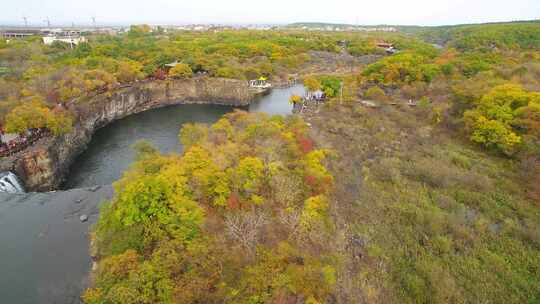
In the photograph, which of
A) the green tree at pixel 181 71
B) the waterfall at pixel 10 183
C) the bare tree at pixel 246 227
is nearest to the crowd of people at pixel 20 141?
the waterfall at pixel 10 183

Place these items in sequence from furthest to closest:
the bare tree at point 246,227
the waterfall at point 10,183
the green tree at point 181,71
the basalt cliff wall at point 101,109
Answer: the green tree at point 181,71 < the basalt cliff wall at point 101,109 < the waterfall at point 10,183 < the bare tree at point 246,227

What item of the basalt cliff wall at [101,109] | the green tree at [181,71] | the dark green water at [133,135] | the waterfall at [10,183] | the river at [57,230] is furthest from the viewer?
the green tree at [181,71]

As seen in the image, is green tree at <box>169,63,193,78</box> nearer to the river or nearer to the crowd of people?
the river

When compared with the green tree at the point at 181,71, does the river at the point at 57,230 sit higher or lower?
lower

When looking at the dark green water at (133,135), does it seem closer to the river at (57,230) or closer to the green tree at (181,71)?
the river at (57,230)

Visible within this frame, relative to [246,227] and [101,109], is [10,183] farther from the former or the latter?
[246,227]

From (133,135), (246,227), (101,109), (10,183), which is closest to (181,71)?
(101,109)

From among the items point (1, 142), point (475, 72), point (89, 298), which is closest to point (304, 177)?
point (89, 298)

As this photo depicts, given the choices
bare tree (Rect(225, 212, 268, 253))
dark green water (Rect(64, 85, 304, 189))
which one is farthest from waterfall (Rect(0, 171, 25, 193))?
bare tree (Rect(225, 212, 268, 253))
